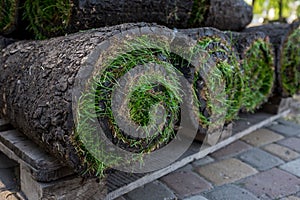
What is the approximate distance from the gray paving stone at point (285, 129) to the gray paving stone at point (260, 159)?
403 mm

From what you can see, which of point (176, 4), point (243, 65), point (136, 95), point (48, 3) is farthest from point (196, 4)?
point (136, 95)

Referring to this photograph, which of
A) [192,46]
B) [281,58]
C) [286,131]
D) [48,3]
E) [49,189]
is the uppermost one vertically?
[48,3]

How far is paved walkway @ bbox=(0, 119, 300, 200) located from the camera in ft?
5.12

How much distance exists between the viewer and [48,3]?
164cm

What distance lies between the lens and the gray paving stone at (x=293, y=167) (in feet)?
5.93

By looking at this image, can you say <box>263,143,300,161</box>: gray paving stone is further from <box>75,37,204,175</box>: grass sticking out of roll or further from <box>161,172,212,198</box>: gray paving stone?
<box>75,37,204,175</box>: grass sticking out of roll

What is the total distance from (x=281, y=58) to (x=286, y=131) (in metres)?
0.54

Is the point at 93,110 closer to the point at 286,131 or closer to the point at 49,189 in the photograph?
the point at 49,189

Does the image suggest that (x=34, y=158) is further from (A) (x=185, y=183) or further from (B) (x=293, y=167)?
(B) (x=293, y=167)

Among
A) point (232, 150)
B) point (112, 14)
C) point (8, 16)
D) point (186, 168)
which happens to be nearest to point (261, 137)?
point (232, 150)

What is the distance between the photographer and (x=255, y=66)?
204 cm

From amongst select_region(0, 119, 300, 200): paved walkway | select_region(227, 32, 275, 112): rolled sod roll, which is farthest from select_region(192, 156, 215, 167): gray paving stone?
select_region(227, 32, 275, 112): rolled sod roll

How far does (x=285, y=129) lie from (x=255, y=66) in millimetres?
659

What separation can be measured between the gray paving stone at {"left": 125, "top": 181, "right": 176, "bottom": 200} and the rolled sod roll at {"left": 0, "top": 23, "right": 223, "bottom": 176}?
0.22 meters
